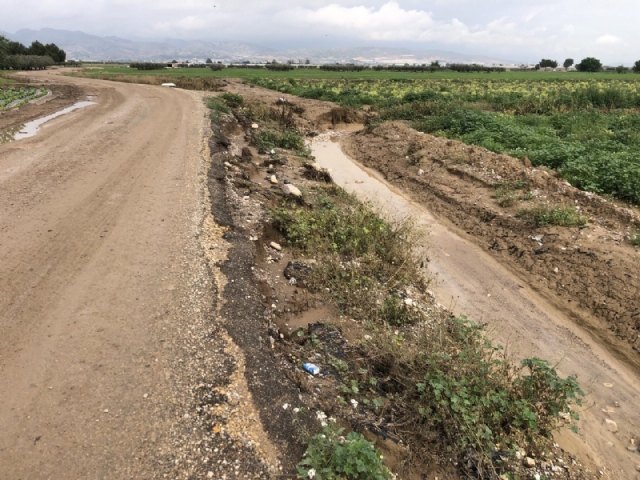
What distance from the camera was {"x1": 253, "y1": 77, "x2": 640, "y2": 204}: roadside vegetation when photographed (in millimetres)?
12320

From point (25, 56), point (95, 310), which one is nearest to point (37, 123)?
point (95, 310)

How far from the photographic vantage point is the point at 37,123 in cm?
1606

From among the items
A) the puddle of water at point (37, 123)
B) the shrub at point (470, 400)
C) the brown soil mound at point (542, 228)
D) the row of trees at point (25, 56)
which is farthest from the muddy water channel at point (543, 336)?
the row of trees at point (25, 56)

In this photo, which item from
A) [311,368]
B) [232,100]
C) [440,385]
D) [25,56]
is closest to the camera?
[440,385]

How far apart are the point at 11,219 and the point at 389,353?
6629 mm

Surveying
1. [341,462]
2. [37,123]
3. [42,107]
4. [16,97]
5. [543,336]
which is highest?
[16,97]

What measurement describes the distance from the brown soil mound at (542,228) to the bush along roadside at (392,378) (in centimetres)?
259

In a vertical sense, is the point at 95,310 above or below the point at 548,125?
below

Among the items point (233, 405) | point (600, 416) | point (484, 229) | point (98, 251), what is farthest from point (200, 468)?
point (484, 229)

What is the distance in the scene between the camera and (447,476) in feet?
13.9

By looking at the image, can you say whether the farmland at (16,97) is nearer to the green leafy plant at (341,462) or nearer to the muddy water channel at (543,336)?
the muddy water channel at (543,336)

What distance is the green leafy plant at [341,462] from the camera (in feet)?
11.0

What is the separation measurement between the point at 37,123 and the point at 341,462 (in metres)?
17.6

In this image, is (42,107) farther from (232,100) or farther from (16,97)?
(232,100)
